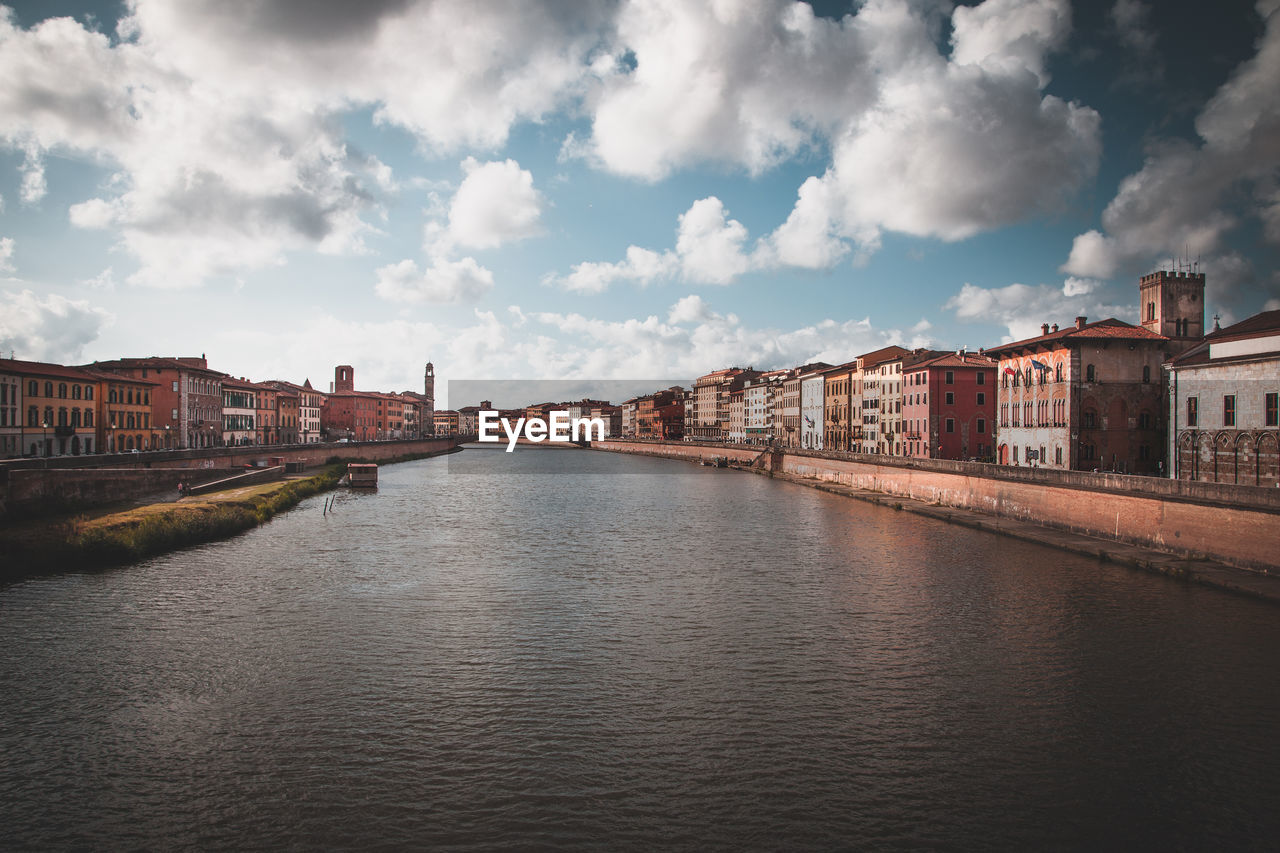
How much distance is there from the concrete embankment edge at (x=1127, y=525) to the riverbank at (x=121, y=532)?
33.8m

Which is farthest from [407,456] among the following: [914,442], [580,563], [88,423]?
[580,563]

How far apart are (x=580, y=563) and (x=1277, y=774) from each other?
21.3 meters

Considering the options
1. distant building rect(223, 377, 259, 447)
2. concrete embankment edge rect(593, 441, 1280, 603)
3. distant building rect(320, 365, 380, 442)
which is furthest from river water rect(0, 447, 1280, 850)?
distant building rect(320, 365, 380, 442)

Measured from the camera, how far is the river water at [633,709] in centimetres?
1103

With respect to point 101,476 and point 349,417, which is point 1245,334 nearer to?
point 101,476

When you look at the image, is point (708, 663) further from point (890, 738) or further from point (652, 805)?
point (652, 805)

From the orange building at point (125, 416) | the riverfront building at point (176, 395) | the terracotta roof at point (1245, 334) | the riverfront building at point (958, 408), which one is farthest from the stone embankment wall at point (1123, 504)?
the riverfront building at point (176, 395)

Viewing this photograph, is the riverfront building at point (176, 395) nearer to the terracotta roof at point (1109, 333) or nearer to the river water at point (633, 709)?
the river water at point (633, 709)

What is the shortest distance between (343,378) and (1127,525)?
517ft

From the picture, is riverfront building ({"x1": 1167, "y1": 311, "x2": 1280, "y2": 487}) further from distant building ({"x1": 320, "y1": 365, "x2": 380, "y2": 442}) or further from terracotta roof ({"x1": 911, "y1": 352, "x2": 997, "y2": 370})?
distant building ({"x1": 320, "y1": 365, "x2": 380, "y2": 442})

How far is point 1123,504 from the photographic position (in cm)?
3045

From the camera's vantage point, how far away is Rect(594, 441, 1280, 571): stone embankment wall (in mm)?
24234

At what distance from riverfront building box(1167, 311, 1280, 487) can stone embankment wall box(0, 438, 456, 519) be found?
49.5m

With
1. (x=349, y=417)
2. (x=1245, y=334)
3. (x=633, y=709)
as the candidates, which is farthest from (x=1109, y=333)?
(x=349, y=417)
